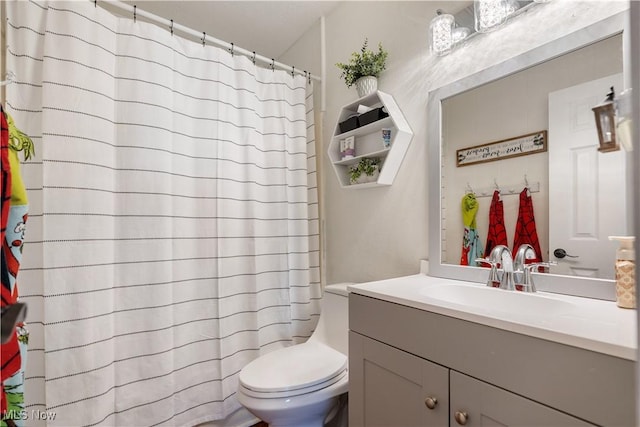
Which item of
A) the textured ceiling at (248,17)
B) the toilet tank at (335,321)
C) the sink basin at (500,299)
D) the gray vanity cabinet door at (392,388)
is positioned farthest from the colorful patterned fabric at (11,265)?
the textured ceiling at (248,17)


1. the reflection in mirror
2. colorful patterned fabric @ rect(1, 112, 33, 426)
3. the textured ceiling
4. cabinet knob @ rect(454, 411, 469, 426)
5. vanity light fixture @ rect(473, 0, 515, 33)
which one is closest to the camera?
colorful patterned fabric @ rect(1, 112, 33, 426)

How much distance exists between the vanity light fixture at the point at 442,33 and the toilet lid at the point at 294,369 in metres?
1.46

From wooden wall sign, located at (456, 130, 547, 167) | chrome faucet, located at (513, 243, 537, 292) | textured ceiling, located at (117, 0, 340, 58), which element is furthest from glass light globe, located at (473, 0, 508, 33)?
textured ceiling, located at (117, 0, 340, 58)

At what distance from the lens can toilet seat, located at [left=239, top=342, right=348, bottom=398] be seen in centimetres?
118

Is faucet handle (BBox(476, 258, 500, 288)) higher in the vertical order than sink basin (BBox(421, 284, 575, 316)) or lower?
higher

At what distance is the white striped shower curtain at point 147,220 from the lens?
119cm

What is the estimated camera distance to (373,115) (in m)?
1.54

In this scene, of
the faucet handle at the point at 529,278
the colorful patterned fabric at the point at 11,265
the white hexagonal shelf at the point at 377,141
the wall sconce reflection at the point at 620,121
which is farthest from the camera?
the white hexagonal shelf at the point at 377,141

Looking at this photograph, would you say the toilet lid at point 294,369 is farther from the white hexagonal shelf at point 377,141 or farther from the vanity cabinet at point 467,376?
the white hexagonal shelf at point 377,141

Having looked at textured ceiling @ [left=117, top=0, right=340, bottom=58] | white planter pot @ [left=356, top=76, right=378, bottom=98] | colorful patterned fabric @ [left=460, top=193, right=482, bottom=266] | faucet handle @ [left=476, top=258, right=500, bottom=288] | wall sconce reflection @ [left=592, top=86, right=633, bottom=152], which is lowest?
faucet handle @ [left=476, top=258, right=500, bottom=288]

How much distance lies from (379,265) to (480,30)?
114 cm

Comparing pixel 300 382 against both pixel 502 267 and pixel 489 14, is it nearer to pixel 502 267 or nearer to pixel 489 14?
pixel 502 267

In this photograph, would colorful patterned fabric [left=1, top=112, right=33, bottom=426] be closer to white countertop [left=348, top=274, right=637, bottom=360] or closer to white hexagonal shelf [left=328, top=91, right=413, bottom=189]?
white countertop [left=348, top=274, right=637, bottom=360]

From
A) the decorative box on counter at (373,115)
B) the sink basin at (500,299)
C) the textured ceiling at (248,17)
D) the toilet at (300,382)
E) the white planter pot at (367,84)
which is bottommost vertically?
the toilet at (300,382)
